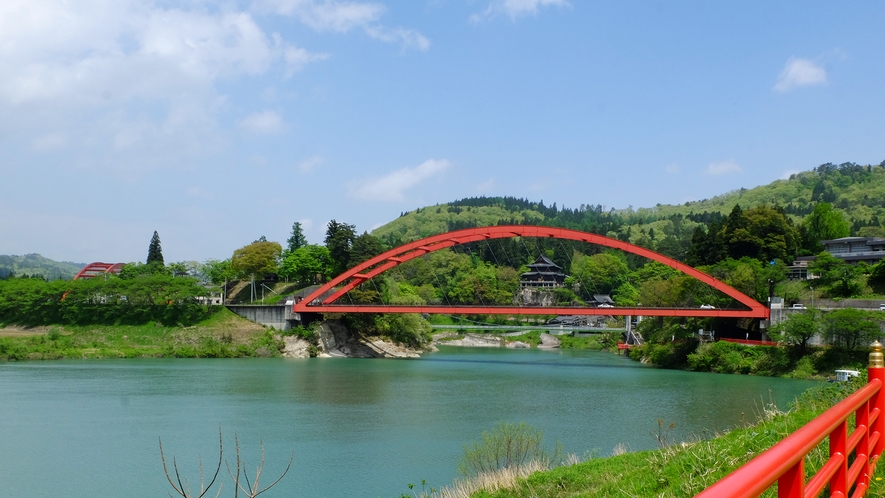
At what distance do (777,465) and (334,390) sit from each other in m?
25.7

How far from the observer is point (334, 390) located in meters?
26.5

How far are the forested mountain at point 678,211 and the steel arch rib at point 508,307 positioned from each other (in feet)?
124

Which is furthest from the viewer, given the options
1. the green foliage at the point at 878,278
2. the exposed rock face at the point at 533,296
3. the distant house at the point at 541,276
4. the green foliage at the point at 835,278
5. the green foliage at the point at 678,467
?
the distant house at the point at 541,276

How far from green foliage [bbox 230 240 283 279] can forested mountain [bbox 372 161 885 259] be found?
27528mm

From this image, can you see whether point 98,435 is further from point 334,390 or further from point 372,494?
point 334,390

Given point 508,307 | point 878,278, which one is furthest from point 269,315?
point 878,278

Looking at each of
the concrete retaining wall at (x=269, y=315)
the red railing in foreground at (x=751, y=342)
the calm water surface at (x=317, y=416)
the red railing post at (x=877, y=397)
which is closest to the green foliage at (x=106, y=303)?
the concrete retaining wall at (x=269, y=315)

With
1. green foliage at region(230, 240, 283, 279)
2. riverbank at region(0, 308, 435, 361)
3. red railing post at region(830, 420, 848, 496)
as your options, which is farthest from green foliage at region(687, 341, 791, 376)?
green foliage at region(230, 240, 283, 279)

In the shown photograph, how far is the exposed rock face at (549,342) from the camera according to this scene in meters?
58.9

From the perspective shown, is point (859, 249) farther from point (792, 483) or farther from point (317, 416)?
point (792, 483)

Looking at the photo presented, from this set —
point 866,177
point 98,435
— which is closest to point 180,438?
point 98,435

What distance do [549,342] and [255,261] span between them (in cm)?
2463

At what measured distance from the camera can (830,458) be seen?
2.53 m

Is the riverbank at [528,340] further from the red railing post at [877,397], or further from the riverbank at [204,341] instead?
the red railing post at [877,397]
